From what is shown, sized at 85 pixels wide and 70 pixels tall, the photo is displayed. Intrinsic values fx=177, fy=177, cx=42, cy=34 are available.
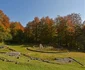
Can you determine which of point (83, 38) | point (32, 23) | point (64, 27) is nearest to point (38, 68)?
point (83, 38)

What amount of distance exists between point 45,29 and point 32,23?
779 centimetres

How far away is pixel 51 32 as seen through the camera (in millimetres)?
64625

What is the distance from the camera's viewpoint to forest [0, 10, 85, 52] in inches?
2379

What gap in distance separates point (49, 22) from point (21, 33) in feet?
43.0

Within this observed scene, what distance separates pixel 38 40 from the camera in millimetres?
71250

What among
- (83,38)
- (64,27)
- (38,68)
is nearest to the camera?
(38,68)

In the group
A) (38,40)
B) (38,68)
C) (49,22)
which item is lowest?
(38,68)

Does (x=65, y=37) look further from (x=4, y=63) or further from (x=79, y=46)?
(x=4, y=63)

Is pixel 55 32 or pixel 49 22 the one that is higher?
pixel 49 22

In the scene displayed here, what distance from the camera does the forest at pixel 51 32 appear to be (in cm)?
6043

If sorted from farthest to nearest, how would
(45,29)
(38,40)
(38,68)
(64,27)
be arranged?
(38,40) < (45,29) < (64,27) < (38,68)

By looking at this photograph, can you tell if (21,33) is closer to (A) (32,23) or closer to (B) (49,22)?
(A) (32,23)

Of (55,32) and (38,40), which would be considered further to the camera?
(38,40)

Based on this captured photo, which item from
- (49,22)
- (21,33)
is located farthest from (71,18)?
(21,33)
